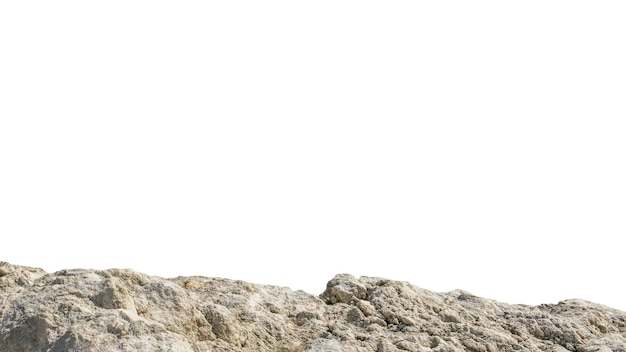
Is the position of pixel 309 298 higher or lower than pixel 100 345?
higher

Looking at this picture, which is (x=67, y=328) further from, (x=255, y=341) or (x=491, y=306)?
(x=491, y=306)

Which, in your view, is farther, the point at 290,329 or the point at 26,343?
the point at 290,329

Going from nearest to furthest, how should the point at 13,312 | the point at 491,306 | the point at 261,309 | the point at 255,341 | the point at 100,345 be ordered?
the point at 100,345 < the point at 13,312 < the point at 255,341 < the point at 261,309 < the point at 491,306

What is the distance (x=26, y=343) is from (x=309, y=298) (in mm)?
2680

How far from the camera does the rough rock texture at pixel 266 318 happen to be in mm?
5699

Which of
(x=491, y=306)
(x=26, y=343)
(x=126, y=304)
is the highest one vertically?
(x=491, y=306)

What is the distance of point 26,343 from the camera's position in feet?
18.6

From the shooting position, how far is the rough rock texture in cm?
570

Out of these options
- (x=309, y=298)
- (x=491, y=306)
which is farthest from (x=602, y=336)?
(x=309, y=298)

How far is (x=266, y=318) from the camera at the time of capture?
6.64m

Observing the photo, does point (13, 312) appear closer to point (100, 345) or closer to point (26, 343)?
point (26, 343)

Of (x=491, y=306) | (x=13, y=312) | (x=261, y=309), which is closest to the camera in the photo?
(x=13, y=312)

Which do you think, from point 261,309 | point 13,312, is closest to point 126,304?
point 13,312

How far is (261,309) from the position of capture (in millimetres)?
6840
